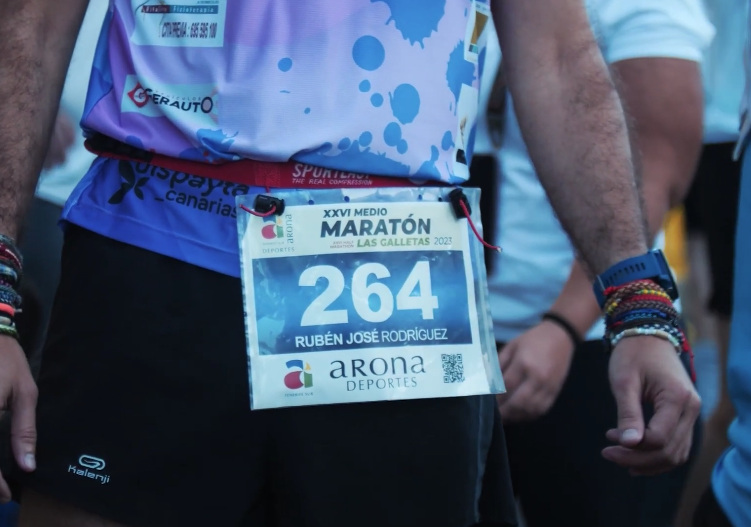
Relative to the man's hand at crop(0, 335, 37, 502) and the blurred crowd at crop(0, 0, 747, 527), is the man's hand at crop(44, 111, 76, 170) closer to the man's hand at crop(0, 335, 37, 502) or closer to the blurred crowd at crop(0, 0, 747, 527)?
the blurred crowd at crop(0, 0, 747, 527)

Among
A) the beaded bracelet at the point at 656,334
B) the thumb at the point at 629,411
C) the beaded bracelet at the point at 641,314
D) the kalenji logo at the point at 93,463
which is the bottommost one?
the kalenji logo at the point at 93,463

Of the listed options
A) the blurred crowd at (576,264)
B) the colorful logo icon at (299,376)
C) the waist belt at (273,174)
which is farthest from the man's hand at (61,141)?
the colorful logo icon at (299,376)

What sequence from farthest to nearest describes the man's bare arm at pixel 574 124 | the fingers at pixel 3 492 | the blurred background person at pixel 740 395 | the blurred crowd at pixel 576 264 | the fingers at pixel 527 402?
the blurred crowd at pixel 576 264 → the fingers at pixel 527 402 → the blurred background person at pixel 740 395 → the man's bare arm at pixel 574 124 → the fingers at pixel 3 492

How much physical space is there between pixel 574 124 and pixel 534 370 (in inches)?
25.3

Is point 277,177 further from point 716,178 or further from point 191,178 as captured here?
point 716,178

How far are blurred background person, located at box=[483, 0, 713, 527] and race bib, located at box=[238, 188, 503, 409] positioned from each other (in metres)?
0.79

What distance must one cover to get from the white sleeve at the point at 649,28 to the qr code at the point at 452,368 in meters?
1.13

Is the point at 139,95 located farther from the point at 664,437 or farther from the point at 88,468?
the point at 664,437

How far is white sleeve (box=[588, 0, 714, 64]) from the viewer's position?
2514mm

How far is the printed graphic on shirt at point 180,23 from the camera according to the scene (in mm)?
1683

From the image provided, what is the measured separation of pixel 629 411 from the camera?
5.50 ft

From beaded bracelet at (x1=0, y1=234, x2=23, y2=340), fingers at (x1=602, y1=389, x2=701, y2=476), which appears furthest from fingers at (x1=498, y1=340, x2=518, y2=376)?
beaded bracelet at (x1=0, y1=234, x2=23, y2=340)

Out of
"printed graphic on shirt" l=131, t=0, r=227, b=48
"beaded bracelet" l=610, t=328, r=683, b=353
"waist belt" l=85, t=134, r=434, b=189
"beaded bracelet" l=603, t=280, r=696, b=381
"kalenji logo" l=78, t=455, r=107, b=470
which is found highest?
"printed graphic on shirt" l=131, t=0, r=227, b=48

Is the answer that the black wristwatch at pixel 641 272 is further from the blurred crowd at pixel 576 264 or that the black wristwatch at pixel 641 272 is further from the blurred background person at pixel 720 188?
the blurred background person at pixel 720 188
